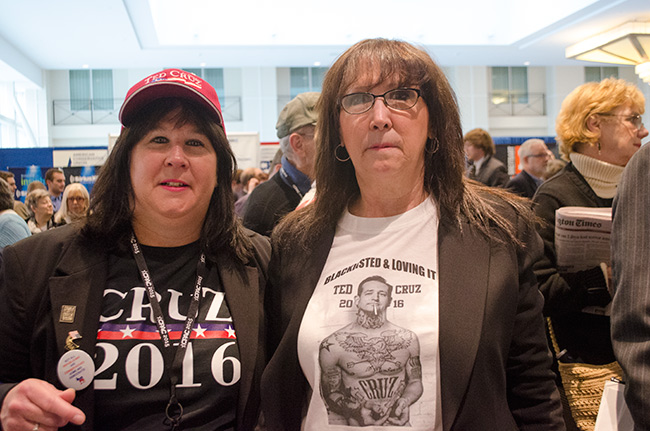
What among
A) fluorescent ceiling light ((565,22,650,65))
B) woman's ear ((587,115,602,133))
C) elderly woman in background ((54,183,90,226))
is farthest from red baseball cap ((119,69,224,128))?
fluorescent ceiling light ((565,22,650,65))

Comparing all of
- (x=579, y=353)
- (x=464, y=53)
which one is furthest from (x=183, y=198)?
(x=464, y=53)

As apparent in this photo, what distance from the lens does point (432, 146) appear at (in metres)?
1.72

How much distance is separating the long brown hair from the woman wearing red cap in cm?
32

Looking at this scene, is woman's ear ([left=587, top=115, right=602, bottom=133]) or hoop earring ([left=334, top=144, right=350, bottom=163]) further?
woman's ear ([left=587, top=115, right=602, bottom=133])

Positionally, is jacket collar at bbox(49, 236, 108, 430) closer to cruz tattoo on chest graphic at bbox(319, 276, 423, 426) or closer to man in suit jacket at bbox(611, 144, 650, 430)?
cruz tattoo on chest graphic at bbox(319, 276, 423, 426)

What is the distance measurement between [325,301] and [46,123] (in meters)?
20.3

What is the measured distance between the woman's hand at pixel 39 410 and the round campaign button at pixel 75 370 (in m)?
0.09

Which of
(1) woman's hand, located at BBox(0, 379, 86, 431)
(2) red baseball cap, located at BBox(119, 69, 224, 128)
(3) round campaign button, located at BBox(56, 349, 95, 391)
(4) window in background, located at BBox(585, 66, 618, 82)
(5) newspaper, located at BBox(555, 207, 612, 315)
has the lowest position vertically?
(1) woman's hand, located at BBox(0, 379, 86, 431)

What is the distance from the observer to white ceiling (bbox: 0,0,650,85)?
1507 cm

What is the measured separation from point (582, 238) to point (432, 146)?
32.0 inches

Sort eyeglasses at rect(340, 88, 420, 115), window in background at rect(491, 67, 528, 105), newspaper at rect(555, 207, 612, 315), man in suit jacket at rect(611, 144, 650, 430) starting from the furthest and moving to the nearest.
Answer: window in background at rect(491, 67, 528, 105) → newspaper at rect(555, 207, 612, 315) → eyeglasses at rect(340, 88, 420, 115) → man in suit jacket at rect(611, 144, 650, 430)

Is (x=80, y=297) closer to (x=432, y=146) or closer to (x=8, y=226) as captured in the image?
(x=432, y=146)

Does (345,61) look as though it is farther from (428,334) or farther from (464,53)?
(464,53)

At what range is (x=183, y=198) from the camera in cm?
170
